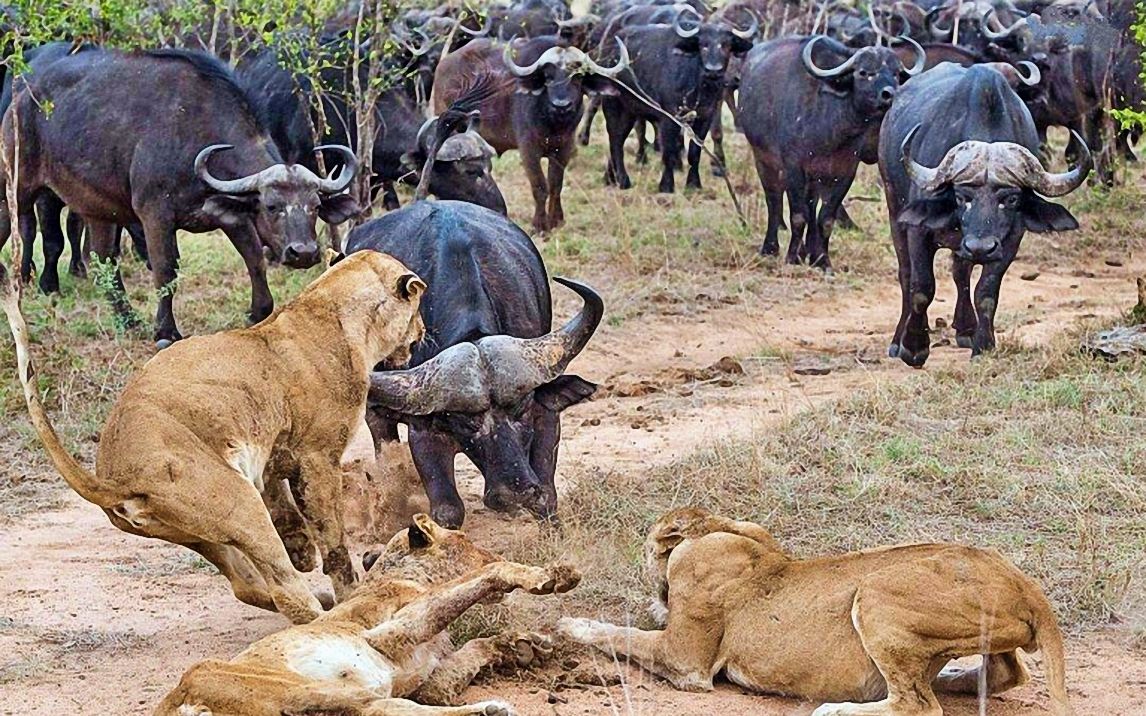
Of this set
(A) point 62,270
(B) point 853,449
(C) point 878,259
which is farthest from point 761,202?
(B) point 853,449

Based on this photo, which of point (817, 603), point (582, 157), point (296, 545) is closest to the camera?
point (817, 603)

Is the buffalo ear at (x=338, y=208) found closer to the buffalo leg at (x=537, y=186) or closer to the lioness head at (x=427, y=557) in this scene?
the buffalo leg at (x=537, y=186)

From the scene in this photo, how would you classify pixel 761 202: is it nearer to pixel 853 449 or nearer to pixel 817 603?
pixel 853 449

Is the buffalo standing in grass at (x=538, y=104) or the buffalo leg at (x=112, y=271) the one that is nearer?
the buffalo leg at (x=112, y=271)

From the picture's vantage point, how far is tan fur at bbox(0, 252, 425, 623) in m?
5.03

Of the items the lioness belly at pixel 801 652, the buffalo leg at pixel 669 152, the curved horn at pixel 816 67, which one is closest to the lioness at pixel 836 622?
the lioness belly at pixel 801 652

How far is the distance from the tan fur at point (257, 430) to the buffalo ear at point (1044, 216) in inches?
204

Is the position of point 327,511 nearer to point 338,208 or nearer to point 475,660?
point 475,660

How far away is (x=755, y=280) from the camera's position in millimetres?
13070

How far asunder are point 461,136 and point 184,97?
233 cm

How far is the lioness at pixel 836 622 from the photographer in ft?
15.1

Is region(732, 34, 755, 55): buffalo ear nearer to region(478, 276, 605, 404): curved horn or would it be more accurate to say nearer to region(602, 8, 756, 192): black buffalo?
region(602, 8, 756, 192): black buffalo

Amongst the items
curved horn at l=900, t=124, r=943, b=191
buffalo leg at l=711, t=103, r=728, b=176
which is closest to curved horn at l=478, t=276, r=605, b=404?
curved horn at l=900, t=124, r=943, b=191

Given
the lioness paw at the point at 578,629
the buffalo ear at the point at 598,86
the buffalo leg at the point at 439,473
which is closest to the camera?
the lioness paw at the point at 578,629
